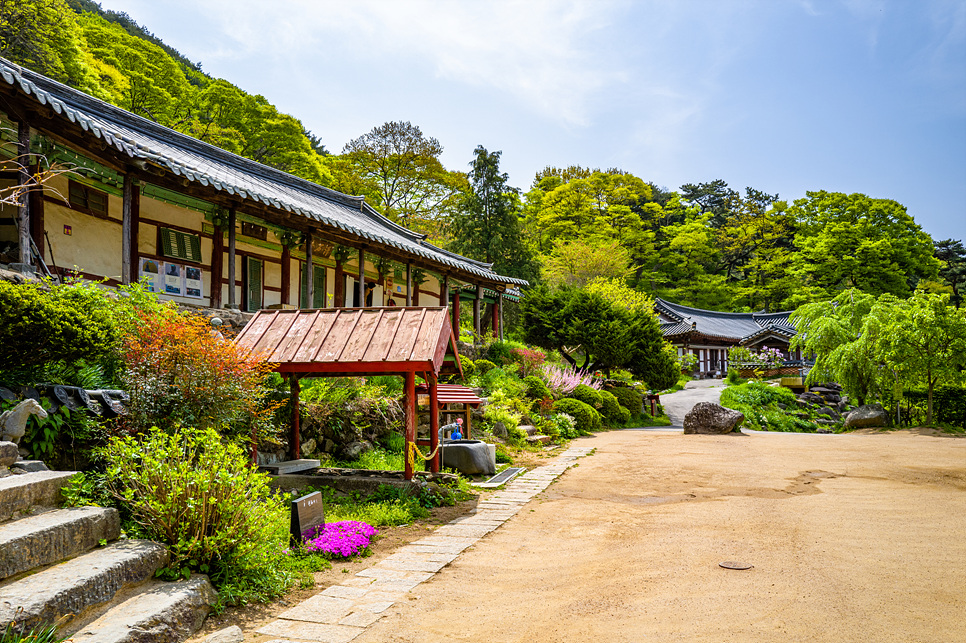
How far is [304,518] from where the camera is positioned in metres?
6.12

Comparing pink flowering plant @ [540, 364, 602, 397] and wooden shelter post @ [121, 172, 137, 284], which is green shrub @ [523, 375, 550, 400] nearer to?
pink flowering plant @ [540, 364, 602, 397]

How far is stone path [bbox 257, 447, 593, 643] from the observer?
13.9ft

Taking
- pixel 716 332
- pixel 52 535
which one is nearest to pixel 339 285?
pixel 52 535

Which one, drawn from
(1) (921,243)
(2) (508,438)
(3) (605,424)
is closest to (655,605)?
(2) (508,438)

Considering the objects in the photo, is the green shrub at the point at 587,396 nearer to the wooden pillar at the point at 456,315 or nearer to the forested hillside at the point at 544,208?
the wooden pillar at the point at 456,315

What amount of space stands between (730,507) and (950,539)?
2.46m

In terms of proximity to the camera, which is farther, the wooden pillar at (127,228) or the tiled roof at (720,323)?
the tiled roof at (720,323)

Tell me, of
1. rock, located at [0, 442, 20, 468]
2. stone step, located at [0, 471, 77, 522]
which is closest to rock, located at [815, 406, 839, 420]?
stone step, located at [0, 471, 77, 522]

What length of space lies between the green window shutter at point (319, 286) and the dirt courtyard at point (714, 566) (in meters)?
10.7

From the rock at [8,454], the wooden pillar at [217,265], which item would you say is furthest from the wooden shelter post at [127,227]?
the rock at [8,454]

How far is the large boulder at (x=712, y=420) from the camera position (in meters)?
18.3

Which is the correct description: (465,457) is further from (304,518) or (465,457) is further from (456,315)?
(456,315)

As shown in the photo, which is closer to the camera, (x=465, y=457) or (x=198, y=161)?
(x=465, y=457)

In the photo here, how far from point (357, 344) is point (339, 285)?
10780 mm
